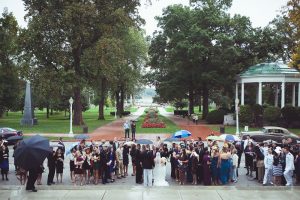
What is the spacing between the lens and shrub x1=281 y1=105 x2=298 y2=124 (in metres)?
41.9

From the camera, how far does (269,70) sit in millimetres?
44906

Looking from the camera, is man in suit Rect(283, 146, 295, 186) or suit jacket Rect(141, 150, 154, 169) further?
suit jacket Rect(141, 150, 154, 169)

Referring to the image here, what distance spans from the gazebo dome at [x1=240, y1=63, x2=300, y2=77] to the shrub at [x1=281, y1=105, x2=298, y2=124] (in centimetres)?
437

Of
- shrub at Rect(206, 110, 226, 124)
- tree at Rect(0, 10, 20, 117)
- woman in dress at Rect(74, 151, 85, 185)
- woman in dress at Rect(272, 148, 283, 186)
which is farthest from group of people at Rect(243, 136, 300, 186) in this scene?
tree at Rect(0, 10, 20, 117)

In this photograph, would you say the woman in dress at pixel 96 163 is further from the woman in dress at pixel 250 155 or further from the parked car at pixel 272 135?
the parked car at pixel 272 135

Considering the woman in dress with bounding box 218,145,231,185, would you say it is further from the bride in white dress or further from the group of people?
the bride in white dress

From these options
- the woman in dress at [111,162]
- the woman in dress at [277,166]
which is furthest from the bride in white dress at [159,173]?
the woman in dress at [277,166]

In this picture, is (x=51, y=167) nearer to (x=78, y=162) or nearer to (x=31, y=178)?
(x=78, y=162)

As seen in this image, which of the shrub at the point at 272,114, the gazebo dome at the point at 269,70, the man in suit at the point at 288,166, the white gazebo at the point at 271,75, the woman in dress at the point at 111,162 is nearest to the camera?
the man in suit at the point at 288,166

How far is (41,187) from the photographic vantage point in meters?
14.4

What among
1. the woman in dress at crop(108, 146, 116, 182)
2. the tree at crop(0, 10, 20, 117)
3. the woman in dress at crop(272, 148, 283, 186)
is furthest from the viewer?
the tree at crop(0, 10, 20, 117)

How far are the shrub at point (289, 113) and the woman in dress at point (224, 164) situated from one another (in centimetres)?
2857

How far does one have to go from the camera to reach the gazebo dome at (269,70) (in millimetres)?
44500

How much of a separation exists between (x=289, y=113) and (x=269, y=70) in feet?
19.0
